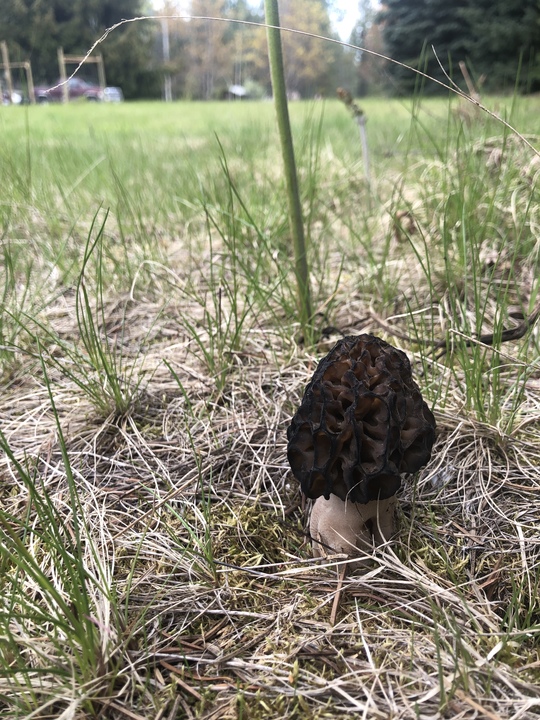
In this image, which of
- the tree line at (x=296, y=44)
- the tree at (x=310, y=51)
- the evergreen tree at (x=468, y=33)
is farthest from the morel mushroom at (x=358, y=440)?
the tree at (x=310, y=51)

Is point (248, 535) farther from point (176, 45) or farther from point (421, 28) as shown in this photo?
point (176, 45)

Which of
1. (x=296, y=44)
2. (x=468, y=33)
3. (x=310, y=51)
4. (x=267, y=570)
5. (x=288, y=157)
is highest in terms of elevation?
(x=310, y=51)

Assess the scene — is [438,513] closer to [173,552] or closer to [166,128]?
[173,552]

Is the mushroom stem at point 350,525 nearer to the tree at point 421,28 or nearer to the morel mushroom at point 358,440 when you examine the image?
the morel mushroom at point 358,440

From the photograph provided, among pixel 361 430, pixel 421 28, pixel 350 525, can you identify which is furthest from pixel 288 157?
pixel 421 28

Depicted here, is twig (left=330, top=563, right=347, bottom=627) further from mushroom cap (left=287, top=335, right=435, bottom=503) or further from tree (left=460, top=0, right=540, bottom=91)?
tree (left=460, top=0, right=540, bottom=91)

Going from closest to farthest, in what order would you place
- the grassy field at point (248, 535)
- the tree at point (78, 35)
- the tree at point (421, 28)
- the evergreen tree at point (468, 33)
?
the grassy field at point (248, 535) < the evergreen tree at point (468, 33) < the tree at point (78, 35) < the tree at point (421, 28)

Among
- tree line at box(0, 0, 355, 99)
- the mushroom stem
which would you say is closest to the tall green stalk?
the mushroom stem
